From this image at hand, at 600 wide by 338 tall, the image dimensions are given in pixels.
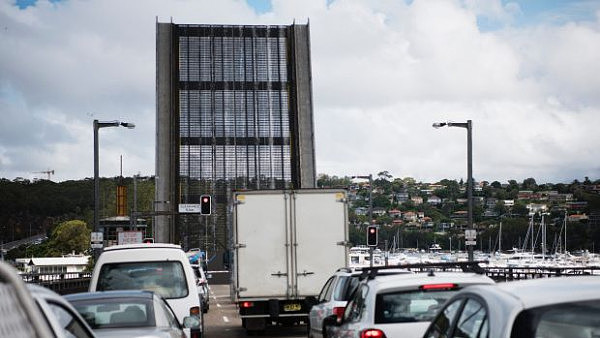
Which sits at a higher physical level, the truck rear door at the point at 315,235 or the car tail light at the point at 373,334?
the truck rear door at the point at 315,235

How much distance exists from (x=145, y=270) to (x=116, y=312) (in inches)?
216

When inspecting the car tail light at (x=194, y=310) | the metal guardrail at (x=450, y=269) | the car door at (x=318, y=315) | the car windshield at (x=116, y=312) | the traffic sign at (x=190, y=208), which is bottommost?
the metal guardrail at (x=450, y=269)

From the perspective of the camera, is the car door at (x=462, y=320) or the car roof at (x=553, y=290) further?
the car door at (x=462, y=320)

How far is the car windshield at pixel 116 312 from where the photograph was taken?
1025 cm

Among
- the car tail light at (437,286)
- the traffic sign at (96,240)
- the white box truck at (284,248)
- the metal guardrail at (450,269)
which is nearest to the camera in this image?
the car tail light at (437,286)

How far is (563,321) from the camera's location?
5309 mm

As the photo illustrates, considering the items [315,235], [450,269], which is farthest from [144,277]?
[450,269]

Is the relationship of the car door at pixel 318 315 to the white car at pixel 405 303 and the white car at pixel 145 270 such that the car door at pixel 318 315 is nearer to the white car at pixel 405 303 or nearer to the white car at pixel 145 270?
the white car at pixel 145 270

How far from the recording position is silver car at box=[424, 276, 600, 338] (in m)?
5.29

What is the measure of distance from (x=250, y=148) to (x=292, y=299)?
83.0 ft

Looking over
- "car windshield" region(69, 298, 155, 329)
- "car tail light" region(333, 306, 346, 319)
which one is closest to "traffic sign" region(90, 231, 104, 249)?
"car tail light" region(333, 306, 346, 319)

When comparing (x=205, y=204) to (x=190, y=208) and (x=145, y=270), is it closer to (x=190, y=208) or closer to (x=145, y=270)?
(x=190, y=208)

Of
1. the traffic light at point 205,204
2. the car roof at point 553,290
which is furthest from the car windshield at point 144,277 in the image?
the traffic light at point 205,204

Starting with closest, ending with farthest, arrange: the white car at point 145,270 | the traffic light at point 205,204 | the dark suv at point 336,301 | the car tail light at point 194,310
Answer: the car tail light at point 194,310
the dark suv at point 336,301
the white car at point 145,270
the traffic light at point 205,204
